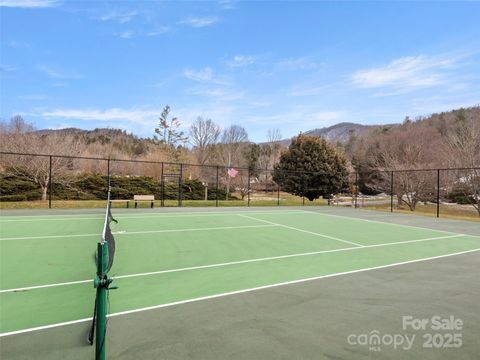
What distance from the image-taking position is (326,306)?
3.66 m

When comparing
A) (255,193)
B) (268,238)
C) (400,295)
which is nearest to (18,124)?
(255,193)

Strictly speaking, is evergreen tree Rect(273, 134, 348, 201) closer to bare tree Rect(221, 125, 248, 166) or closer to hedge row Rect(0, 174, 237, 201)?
hedge row Rect(0, 174, 237, 201)

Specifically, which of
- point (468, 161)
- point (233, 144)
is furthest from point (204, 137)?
point (468, 161)

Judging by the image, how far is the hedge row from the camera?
65.8 feet

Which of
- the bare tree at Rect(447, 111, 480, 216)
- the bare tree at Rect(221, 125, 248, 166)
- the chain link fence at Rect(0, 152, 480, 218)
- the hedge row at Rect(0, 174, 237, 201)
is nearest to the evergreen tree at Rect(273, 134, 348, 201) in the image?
the chain link fence at Rect(0, 152, 480, 218)

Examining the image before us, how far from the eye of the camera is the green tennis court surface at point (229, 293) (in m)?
2.77

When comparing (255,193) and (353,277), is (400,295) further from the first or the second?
(255,193)

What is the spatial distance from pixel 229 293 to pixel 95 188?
21.1 meters

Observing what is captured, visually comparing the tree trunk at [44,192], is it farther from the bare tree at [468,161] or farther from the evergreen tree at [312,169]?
the bare tree at [468,161]

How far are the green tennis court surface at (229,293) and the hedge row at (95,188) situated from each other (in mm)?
14280

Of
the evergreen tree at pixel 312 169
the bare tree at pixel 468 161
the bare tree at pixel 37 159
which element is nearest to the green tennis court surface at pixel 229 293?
the bare tree at pixel 37 159

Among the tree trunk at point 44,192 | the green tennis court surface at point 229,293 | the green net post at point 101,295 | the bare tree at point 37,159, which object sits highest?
the bare tree at point 37,159

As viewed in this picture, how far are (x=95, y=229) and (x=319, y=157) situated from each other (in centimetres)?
2221

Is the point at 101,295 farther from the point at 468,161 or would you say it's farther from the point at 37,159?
the point at 468,161
